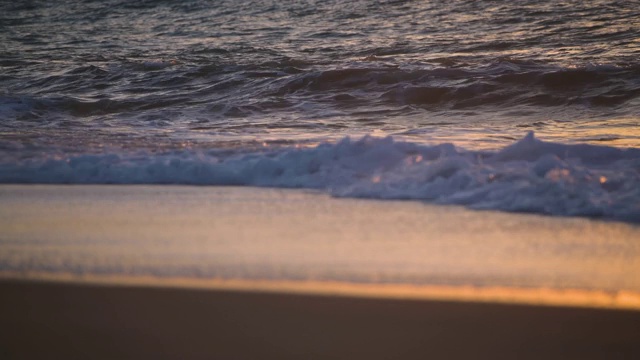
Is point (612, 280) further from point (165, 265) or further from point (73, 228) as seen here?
point (73, 228)

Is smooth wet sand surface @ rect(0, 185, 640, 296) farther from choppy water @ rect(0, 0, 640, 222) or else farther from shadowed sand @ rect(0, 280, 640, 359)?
choppy water @ rect(0, 0, 640, 222)

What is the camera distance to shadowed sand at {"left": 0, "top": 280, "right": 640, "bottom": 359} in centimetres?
230

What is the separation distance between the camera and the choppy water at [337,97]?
4496 mm

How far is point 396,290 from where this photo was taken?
2744mm

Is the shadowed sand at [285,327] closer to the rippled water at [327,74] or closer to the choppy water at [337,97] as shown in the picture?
the choppy water at [337,97]

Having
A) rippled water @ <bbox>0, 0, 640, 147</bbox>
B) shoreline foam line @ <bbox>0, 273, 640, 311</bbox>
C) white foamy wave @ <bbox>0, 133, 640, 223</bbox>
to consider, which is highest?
shoreline foam line @ <bbox>0, 273, 640, 311</bbox>

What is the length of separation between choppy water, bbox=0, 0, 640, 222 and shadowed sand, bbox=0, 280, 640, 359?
1.44m

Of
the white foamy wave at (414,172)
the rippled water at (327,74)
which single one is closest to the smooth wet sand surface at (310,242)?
the white foamy wave at (414,172)

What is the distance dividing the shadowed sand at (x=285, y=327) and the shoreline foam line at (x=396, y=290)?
4 cm

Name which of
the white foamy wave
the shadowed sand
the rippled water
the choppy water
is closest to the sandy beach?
the shadowed sand

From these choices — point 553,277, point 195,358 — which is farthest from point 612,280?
point 195,358

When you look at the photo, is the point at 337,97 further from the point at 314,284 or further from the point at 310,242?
the point at 314,284

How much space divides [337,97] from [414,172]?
14.9 ft

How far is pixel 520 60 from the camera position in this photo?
32.3ft
